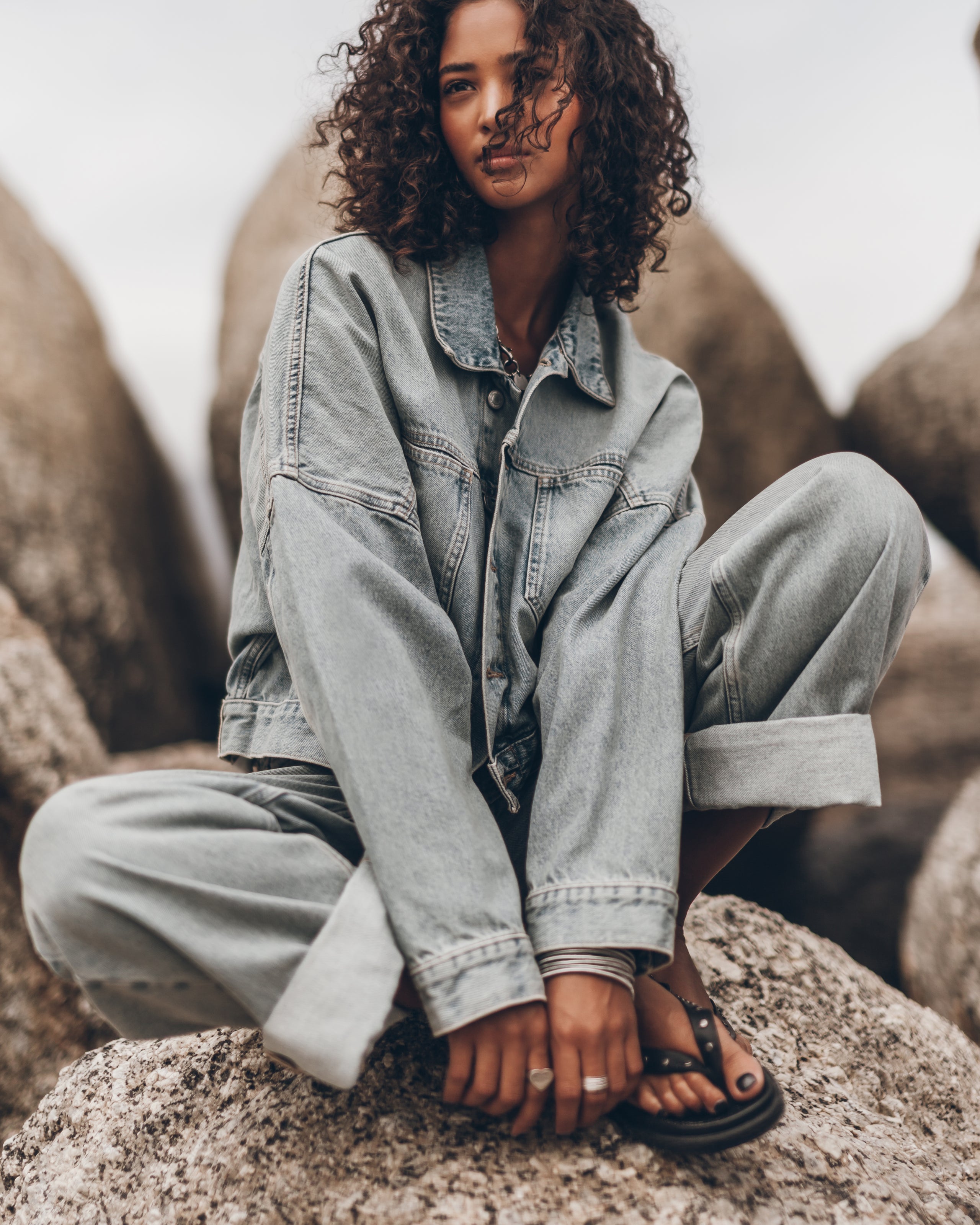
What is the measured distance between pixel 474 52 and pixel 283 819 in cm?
95

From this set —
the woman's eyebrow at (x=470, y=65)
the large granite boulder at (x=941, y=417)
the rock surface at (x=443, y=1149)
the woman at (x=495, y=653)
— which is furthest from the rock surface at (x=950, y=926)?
the woman's eyebrow at (x=470, y=65)

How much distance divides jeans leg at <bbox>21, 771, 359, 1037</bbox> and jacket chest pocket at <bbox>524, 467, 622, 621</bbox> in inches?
16.4

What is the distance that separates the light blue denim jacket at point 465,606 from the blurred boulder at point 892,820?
6.78 ft

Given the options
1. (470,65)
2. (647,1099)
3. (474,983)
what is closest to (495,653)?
(474,983)

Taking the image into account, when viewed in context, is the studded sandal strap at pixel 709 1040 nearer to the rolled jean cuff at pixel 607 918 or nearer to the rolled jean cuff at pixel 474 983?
the rolled jean cuff at pixel 607 918

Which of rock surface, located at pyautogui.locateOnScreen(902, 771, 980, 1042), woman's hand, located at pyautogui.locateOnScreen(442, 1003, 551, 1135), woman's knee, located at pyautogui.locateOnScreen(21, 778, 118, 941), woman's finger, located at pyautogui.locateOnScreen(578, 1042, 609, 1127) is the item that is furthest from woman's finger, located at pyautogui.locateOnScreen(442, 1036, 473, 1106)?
rock surface, located at pyautogui.locateOnScreen(902, 771, 980, 1042)

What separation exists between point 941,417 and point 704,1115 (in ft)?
8.30

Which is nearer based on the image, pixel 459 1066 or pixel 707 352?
pixel 459 1066

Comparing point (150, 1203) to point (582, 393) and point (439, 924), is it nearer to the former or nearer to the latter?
point (439, 924)

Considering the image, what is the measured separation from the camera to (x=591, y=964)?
38.3 inches

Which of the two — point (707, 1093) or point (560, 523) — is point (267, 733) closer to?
point (560, 523)

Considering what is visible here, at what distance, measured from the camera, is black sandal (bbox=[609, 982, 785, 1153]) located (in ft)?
3.27

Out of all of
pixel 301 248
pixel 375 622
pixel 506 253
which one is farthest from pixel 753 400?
pixel 375 622

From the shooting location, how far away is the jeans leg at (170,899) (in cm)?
91
